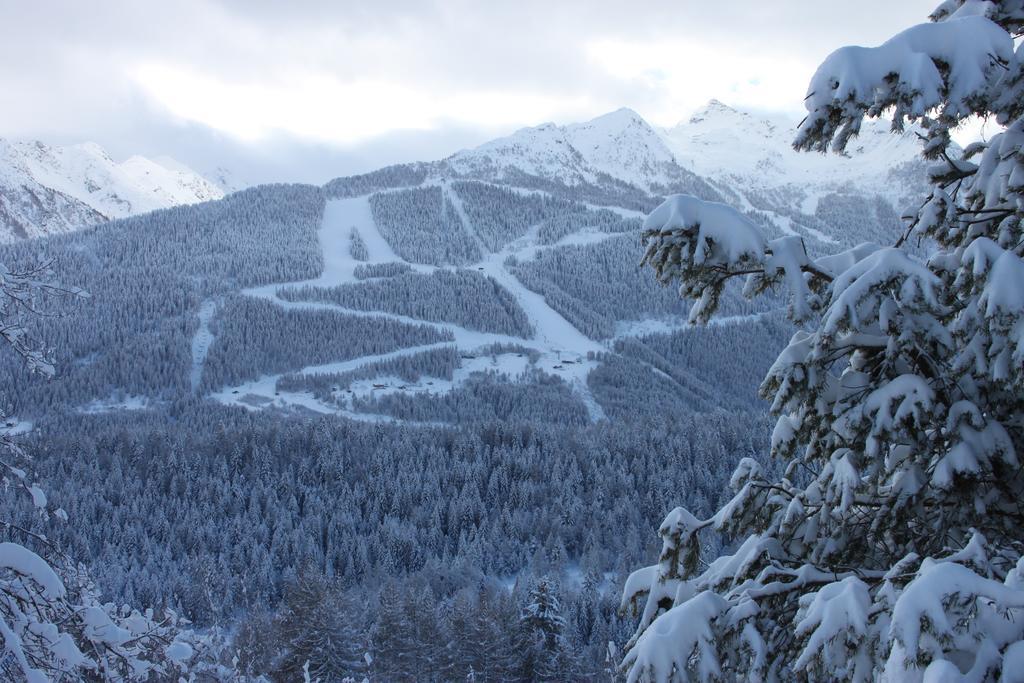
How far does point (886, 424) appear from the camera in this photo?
16.6 ft

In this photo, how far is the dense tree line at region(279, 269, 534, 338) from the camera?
18538cm

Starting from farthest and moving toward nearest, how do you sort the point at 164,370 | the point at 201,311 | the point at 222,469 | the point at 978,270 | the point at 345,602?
the point at 201,311 < the point at 164,370 < the point at 222,469 < the point at 345,602 < the point at 978,270

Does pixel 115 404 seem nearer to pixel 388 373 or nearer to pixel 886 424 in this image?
pixel 388 373

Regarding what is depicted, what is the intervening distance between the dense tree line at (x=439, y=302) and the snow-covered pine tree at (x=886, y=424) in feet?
579

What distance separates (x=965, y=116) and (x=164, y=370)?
6433 inches

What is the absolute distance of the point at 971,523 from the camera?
5.30m

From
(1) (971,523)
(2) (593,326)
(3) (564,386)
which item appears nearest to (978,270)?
(1) (971,523)

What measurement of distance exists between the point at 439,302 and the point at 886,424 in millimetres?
188594

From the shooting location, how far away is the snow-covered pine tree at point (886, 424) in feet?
13.3

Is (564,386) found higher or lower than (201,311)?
lower

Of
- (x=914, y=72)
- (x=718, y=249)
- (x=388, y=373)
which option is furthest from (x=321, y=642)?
(x=388, y=373)

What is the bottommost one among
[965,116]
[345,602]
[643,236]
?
[345,602]

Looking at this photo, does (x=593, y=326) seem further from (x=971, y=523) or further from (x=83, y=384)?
(x=971, y=523)

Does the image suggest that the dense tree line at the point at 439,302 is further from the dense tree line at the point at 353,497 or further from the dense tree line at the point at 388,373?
the dense tree line at the point at 353,497
